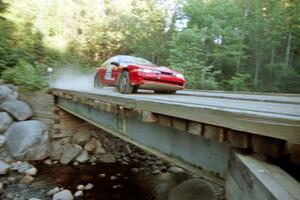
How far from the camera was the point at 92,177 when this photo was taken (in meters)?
7.21

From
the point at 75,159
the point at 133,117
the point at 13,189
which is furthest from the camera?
the point at 75,159

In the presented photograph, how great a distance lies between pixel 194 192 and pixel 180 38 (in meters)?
10.6

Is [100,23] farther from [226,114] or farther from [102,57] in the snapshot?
[226,114]

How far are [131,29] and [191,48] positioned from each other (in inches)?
264

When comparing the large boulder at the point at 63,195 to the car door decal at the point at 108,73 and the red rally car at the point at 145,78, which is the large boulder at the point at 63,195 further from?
the car door decal at the point at 108,73

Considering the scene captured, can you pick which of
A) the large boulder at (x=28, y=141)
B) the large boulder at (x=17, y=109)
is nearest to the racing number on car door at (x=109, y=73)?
the large boulder at (x=28, y=141)

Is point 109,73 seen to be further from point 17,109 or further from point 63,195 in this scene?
point 17,109

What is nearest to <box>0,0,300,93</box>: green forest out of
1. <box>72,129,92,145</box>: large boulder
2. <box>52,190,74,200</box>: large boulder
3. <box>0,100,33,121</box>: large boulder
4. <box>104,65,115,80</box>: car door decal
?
<box>0,100,33,121</box>: large boulder

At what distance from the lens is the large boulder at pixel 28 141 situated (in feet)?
25.3

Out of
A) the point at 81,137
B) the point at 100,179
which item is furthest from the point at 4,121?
the point at 100,179

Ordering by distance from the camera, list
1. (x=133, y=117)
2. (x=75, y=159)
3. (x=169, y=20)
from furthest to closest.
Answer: (x=169, y=20) → (x=75, y=159) → (x=133, y=117)

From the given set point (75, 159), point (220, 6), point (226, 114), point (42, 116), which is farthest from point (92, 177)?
point (220, 6)

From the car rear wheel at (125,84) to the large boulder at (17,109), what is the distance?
5260mm

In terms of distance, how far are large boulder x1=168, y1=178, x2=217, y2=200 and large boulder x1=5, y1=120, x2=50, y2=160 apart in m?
5.38
